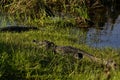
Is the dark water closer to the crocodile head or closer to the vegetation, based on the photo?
the vegetation

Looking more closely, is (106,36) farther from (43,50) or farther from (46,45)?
(43,50)

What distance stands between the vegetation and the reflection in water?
27 centimetres

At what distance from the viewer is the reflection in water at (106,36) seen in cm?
1025

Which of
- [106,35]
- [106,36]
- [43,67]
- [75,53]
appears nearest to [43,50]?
→ [75,53]

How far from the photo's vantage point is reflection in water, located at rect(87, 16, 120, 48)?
1025 cm

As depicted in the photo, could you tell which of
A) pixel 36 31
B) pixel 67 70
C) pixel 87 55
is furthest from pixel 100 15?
pixel 67 70

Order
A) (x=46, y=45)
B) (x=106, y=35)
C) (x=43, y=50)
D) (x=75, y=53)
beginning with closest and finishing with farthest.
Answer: (x=43, y=50), (x=75, y=53), (x=46, y=45), (x=106, y=35)

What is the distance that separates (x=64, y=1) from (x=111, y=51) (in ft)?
20.4

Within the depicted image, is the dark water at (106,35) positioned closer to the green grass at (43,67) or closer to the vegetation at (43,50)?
the vegetation at (43,50)

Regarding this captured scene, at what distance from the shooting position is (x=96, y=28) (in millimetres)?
12297

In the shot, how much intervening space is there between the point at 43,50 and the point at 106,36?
158 inches

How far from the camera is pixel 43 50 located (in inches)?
294

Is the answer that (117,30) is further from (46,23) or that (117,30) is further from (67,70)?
(67,70)

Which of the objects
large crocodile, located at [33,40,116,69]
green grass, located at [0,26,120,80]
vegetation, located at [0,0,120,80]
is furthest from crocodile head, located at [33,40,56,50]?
green grass, located at [0,26,120,80]
